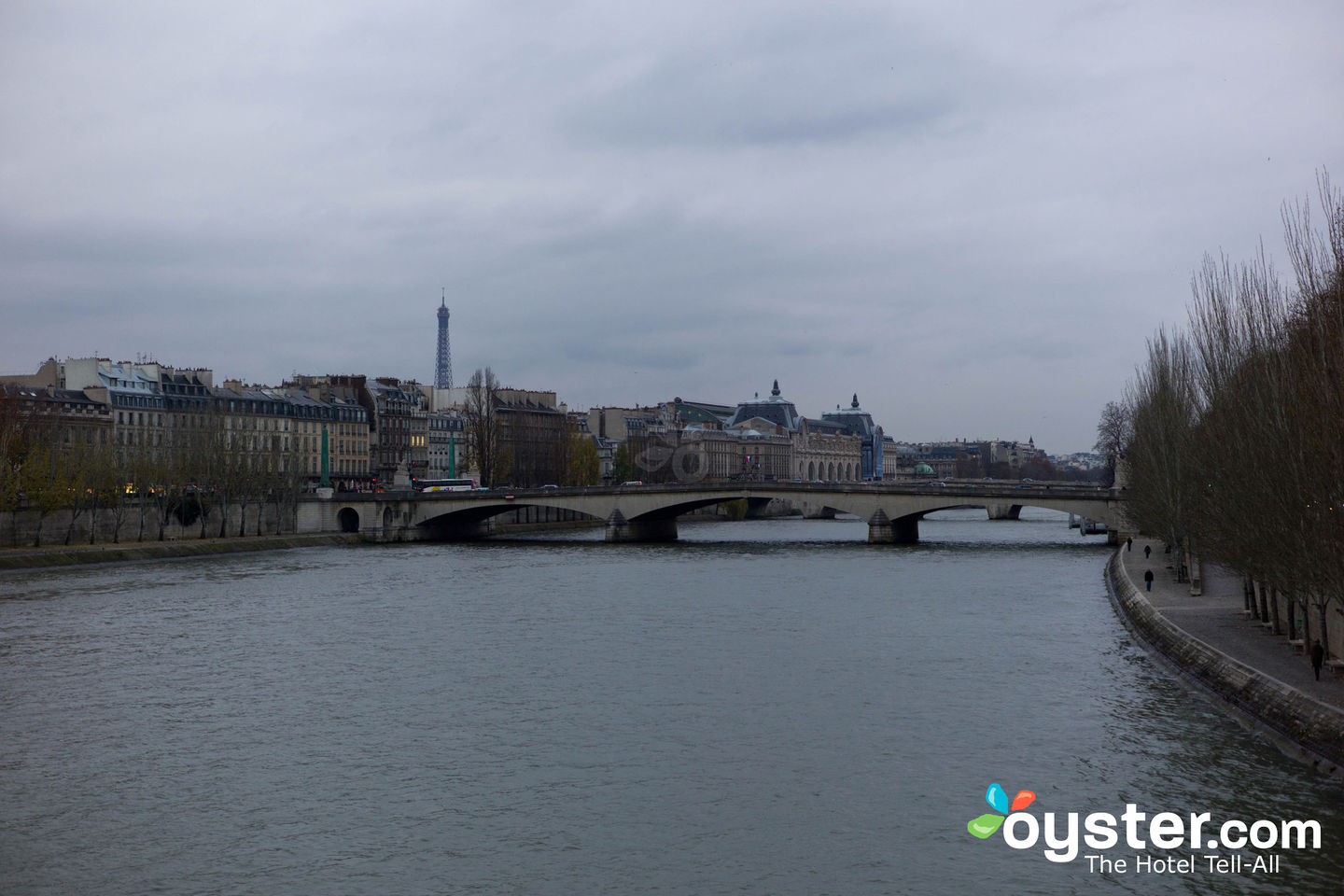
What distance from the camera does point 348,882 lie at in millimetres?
16203

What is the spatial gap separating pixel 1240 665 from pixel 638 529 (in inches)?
2378

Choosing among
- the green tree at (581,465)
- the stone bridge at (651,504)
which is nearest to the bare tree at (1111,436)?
the stone bridge at (651,504)

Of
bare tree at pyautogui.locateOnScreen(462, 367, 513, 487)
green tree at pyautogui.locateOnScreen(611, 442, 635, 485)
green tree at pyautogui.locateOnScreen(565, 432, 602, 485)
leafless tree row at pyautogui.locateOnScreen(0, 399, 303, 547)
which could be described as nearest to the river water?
leafless tree row at pyautogui.locateOnScreen(0, 399, 303, 547)

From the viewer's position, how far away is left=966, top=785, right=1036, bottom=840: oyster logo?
1802 cm

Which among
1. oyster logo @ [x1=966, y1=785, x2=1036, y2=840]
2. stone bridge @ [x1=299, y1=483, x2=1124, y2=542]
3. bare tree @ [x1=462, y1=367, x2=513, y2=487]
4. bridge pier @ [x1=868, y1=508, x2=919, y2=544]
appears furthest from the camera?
bare tree @ [x1=462, y1=367, x2=513, y2=487]

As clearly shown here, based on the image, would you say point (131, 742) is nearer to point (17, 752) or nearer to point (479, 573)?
point (17, 752)

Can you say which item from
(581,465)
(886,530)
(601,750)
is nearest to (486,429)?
(581,465)

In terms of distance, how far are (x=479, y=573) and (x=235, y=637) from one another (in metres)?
22.4

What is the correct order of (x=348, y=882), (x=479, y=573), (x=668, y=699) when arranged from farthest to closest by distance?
(x=479, y=573) → (x=668, y=699) → (x=348, y=882)

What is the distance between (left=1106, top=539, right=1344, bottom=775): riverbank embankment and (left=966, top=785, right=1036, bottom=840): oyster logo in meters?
4.43

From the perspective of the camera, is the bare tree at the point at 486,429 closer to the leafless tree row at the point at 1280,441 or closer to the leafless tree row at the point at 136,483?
the leafless tree row at the point at 136,483

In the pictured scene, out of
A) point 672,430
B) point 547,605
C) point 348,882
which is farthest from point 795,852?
point 672,430

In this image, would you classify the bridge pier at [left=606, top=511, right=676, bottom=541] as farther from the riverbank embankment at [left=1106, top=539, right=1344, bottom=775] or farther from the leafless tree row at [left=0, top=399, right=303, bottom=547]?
the riverbank embankment at [left=1106, top=539, right=1344, bottom=775]

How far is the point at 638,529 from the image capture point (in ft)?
276
